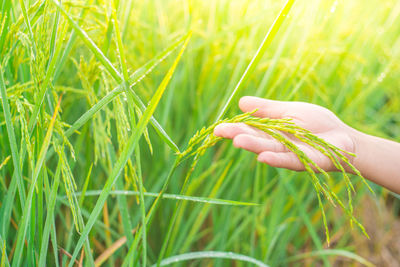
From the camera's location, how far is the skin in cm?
65

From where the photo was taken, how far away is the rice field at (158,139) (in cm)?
55

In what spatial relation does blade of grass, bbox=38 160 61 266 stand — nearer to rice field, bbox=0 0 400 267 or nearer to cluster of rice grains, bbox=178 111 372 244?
rice field, bbox=0 0 400 267

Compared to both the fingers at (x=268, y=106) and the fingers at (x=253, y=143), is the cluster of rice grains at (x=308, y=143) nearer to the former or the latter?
the fingers at (x=253, y=143)

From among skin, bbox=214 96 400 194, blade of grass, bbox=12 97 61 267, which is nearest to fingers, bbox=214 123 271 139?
skin, bbox=214 96 400 194

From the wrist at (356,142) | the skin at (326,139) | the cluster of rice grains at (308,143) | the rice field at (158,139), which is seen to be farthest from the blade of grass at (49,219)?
the wrist at (356,142)

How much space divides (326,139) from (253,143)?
0.23 metres

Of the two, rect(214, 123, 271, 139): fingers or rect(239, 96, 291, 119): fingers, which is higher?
Result: rect(214, 123, 271, 139): fingers

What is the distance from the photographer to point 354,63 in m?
1.48

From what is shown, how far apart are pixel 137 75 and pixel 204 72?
2.41 ft

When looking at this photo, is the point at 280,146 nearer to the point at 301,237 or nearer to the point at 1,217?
the point at 1,217

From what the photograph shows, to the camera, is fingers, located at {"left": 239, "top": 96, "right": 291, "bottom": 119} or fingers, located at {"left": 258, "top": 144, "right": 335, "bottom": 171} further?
fingers, located at {"left": 239, "top": 96, "right": 291, "bottom": 119}

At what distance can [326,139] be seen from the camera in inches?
29.2

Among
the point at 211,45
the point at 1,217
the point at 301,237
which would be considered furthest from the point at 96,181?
the point at 301,237

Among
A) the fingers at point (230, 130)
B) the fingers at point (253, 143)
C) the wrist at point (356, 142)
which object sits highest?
the fingers at point (230, 130)
